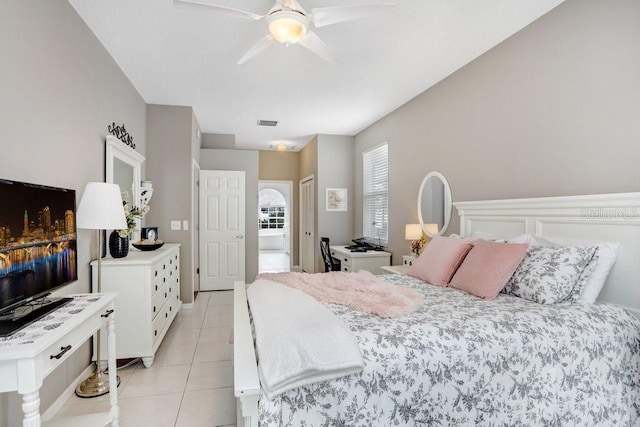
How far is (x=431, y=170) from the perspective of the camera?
3836mm

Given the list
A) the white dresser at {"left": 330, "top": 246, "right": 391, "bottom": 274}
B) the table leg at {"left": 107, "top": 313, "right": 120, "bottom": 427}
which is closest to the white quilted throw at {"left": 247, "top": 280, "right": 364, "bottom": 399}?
the table leg at {"left": 107, "top": 313, "right": 120, "bottom": 427}

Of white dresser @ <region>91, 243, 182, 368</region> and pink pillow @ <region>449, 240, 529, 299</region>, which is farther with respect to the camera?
white dresser @ <region>91, 243, 182, 368</region>

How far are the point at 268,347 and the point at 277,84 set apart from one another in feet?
10.3

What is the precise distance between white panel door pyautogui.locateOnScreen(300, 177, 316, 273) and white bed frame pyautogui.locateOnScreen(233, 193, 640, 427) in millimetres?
3771

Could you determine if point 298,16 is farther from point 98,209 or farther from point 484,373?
point 484,373

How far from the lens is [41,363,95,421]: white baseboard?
203 cm

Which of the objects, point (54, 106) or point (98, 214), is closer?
point (54, 106)

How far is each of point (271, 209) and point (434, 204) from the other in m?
9.16

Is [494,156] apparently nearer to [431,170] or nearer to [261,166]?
[431,170]

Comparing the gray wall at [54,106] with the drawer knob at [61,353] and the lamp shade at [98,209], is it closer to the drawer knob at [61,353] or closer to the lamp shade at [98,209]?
the lamp shade at [98,209]

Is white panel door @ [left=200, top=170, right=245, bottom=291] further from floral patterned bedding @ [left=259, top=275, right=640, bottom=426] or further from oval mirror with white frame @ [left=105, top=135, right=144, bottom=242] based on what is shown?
floral patterned bedding @ [left=259, top=275, right=640, bottom=426]

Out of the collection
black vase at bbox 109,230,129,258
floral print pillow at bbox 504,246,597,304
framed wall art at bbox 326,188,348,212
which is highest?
framed wall art at bbox 326,188,348,212

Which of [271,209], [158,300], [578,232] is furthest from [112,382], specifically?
[271,209]

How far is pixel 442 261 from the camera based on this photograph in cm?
254
